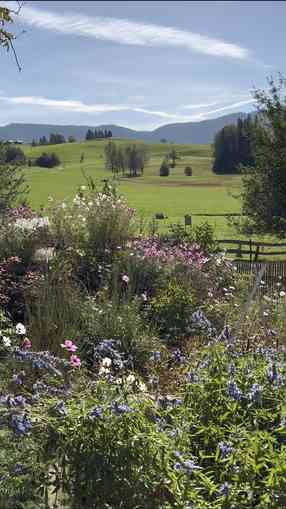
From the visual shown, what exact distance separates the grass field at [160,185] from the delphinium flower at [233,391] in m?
8.17

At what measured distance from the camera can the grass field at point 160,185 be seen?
51.1 m

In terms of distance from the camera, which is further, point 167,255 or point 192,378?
point 167,255

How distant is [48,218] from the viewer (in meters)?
9.76

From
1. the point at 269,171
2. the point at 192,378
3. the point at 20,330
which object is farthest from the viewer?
the point at 269,171

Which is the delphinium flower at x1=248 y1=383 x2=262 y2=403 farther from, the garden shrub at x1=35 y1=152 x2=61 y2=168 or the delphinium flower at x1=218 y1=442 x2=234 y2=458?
the garden shrub at x1=35 y1=152 x2=61 y2=168

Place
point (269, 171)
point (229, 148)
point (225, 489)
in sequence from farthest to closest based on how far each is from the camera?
point (229, 148) < point (269, 171) < point (225, 489)

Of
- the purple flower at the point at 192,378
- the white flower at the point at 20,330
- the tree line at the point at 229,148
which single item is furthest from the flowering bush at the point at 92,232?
the tree line at the point at 229,148

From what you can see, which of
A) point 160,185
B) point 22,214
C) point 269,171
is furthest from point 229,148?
point 22,214

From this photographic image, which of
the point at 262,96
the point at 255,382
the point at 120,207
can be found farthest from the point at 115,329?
the point at 262,96

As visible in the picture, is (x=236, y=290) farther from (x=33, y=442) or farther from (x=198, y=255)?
(x=33, y=442)

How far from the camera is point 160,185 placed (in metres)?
88.2

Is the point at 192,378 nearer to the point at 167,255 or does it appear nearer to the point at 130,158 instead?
the point at 167,255

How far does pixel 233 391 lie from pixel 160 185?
85.4 metres

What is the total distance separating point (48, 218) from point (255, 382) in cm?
652
